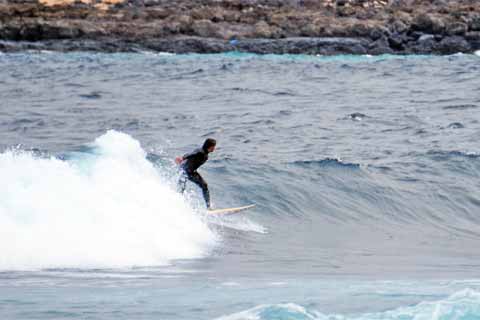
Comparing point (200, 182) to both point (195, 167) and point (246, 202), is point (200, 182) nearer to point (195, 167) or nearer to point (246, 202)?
point (195, 167)

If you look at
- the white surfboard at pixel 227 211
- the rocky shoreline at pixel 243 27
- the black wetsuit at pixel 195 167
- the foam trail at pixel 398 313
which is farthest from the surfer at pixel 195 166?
the rocky shoreline at pixel 243 27

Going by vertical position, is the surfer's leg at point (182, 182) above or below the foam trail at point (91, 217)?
below

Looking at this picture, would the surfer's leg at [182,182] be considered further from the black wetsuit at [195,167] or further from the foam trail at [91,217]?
the foam trail at [91,217]

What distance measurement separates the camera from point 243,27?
2547 inches

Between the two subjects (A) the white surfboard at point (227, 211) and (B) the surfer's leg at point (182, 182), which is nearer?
(B) the surfer's leg at point (182, 182)

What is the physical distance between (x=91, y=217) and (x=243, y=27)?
52.8 m

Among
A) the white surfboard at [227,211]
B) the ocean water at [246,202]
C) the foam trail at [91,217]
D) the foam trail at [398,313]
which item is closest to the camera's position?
the foam trail at [398,313]

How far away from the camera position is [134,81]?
35.5 meters

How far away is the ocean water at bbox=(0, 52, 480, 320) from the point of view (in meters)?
9.15

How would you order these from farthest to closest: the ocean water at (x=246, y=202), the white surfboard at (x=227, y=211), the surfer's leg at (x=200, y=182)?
the white surfboard at (x=227, y=211), the surfer's leg at (x=200, y=182), the ocean water at (x=246, y=202)

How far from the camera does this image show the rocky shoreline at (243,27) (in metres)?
58.3

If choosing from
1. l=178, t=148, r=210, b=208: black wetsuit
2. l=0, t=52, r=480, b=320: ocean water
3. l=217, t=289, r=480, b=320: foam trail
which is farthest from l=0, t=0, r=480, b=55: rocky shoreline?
l=217, t=289, r=480, b=320: foam trail

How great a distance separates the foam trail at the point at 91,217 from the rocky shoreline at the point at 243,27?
42608 millimetres

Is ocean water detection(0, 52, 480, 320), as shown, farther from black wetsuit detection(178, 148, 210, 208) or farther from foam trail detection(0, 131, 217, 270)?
black wetsuit detection(178, 148, 210, 208)
